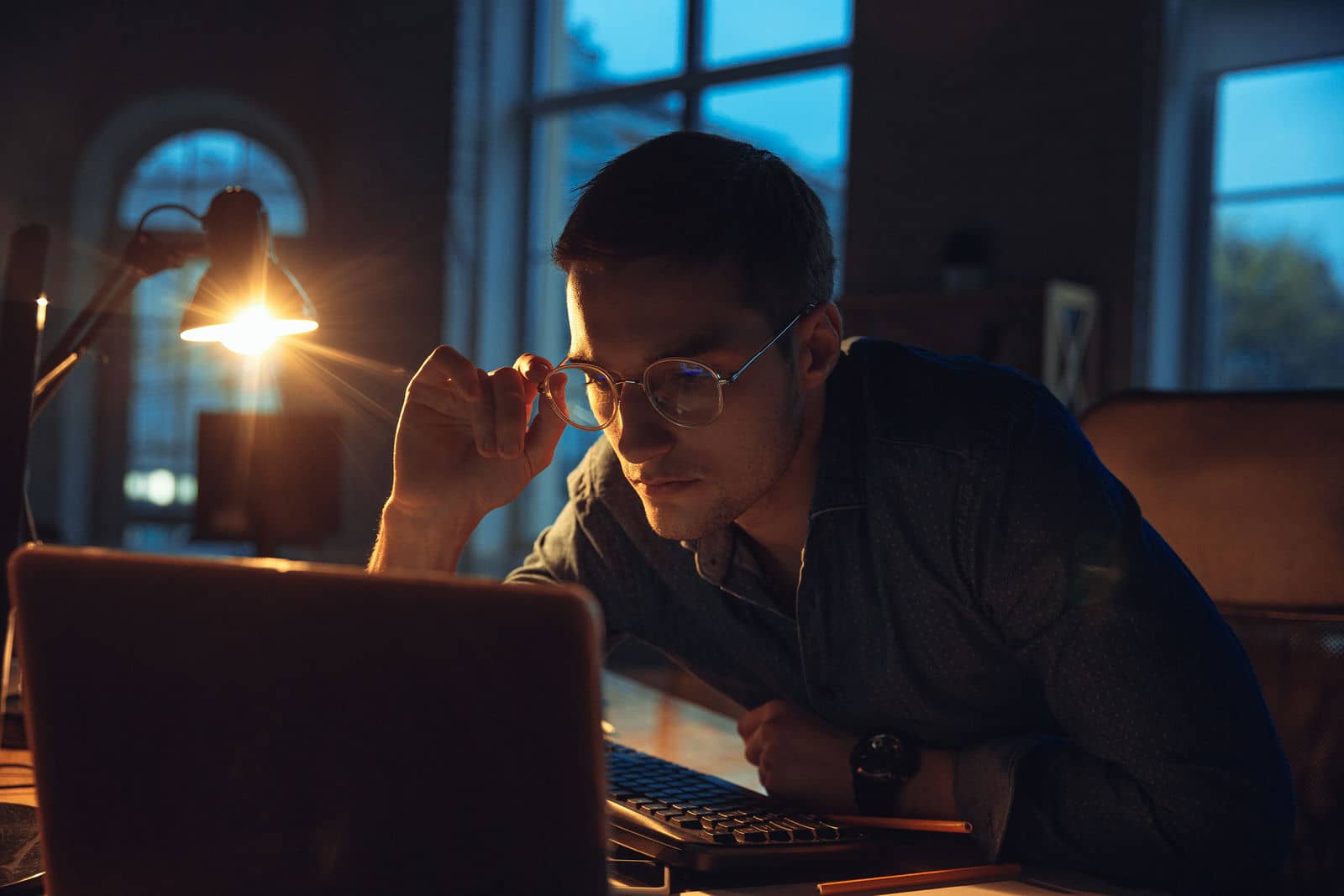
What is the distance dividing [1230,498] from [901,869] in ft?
2.52

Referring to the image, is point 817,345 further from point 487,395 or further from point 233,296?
point 233,296

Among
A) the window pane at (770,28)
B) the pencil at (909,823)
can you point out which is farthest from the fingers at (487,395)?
the window pane at (770,28)

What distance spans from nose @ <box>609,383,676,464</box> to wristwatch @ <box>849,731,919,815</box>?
36cm

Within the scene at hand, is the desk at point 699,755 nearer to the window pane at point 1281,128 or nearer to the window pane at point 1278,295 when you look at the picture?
the window pane at point 1278,295

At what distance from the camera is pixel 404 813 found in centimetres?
57

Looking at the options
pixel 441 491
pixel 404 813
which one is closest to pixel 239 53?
pixel 441 491

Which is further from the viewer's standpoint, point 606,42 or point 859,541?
point 606,42

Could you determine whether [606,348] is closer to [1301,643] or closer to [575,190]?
[575,190]

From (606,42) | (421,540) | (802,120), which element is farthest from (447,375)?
(606,42)

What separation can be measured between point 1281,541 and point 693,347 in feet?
2.57

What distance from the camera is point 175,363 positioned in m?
6.60

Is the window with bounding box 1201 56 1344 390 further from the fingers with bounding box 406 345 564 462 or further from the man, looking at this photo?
the fingers with bounding box 406 345 564 462

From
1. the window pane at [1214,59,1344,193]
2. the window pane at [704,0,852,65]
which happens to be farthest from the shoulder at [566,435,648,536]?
the window pane at [704,0,852,65]

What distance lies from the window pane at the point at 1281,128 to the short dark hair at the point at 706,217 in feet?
11.6
